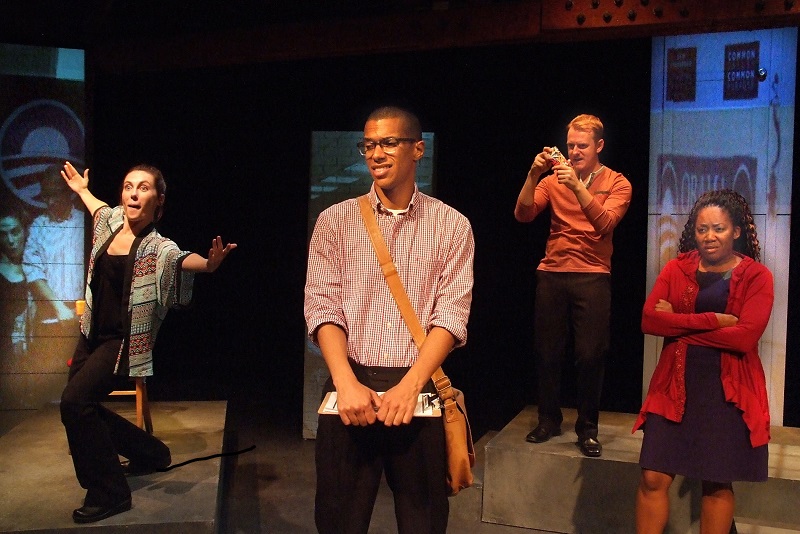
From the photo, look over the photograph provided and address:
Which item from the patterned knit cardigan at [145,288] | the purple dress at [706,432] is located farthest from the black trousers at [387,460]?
the patterned knit cardigan at [145,288]

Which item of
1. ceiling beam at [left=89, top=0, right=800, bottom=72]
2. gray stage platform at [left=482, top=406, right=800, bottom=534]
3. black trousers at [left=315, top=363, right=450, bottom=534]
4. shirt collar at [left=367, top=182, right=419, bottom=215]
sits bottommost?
gray stage platform at [left=482, top=406, right=800, bottom=534]

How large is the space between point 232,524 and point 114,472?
997 mm

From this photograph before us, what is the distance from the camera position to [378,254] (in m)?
2.27

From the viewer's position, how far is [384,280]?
227cm

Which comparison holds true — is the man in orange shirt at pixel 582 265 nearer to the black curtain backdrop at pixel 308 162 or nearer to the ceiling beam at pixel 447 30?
the ceiling beam at pixel 447 30

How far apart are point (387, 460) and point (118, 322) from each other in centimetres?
181

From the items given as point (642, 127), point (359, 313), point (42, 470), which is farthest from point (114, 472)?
point (642, 127)

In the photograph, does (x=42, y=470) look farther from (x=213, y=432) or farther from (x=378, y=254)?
(x=378, y=254)

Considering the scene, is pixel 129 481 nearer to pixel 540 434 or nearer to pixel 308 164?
pixel 540 434

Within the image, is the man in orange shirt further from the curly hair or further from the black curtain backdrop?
the black curtain backdrop

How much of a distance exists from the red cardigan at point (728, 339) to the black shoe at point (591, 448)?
2.60 feet

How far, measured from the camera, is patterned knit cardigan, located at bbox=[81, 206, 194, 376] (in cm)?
354

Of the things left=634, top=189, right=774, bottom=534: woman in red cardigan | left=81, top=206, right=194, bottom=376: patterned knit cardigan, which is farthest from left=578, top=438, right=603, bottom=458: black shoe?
left=81, top=206, right=194, bottom=376: patterned knit cardigan

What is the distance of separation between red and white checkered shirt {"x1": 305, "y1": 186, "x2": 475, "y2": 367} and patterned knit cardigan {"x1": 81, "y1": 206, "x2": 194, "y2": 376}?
1511 millimetres
